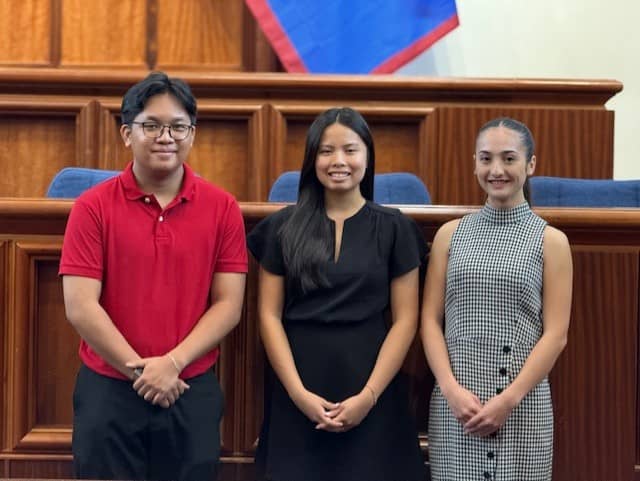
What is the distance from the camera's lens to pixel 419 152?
115 inches

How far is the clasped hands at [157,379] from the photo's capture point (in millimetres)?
1521

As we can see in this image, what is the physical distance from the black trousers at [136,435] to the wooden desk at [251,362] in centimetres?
19

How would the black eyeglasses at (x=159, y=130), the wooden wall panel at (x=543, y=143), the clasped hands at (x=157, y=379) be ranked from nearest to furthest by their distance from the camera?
1. the clasped hands at (x=157, y=379)
2. the black eyeglasses at (x=159, y=130)
3. the wooden wall panel at (x=543, y=143)

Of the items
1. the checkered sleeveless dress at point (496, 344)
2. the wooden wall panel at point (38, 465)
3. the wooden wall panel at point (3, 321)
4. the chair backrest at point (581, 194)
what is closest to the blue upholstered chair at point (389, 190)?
the chair backrest at point (581, 194)

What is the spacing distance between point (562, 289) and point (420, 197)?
84cm

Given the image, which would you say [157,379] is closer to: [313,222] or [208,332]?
[208,332]

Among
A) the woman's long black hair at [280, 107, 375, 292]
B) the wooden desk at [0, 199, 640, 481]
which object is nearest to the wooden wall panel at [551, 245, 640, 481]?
the wooden desk at [0, 199, 640, 481]

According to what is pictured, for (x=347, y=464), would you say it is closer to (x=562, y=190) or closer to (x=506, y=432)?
(x=506, y=432)

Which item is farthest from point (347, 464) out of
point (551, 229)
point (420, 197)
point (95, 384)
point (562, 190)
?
point (562, 190)

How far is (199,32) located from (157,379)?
7.50 ft

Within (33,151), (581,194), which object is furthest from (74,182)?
(581,194)

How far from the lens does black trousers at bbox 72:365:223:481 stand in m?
1.55

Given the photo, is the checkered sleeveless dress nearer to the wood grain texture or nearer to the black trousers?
the black trousers

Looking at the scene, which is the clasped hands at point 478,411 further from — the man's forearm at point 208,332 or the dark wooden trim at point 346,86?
the dark wooden trim at point 346,86
